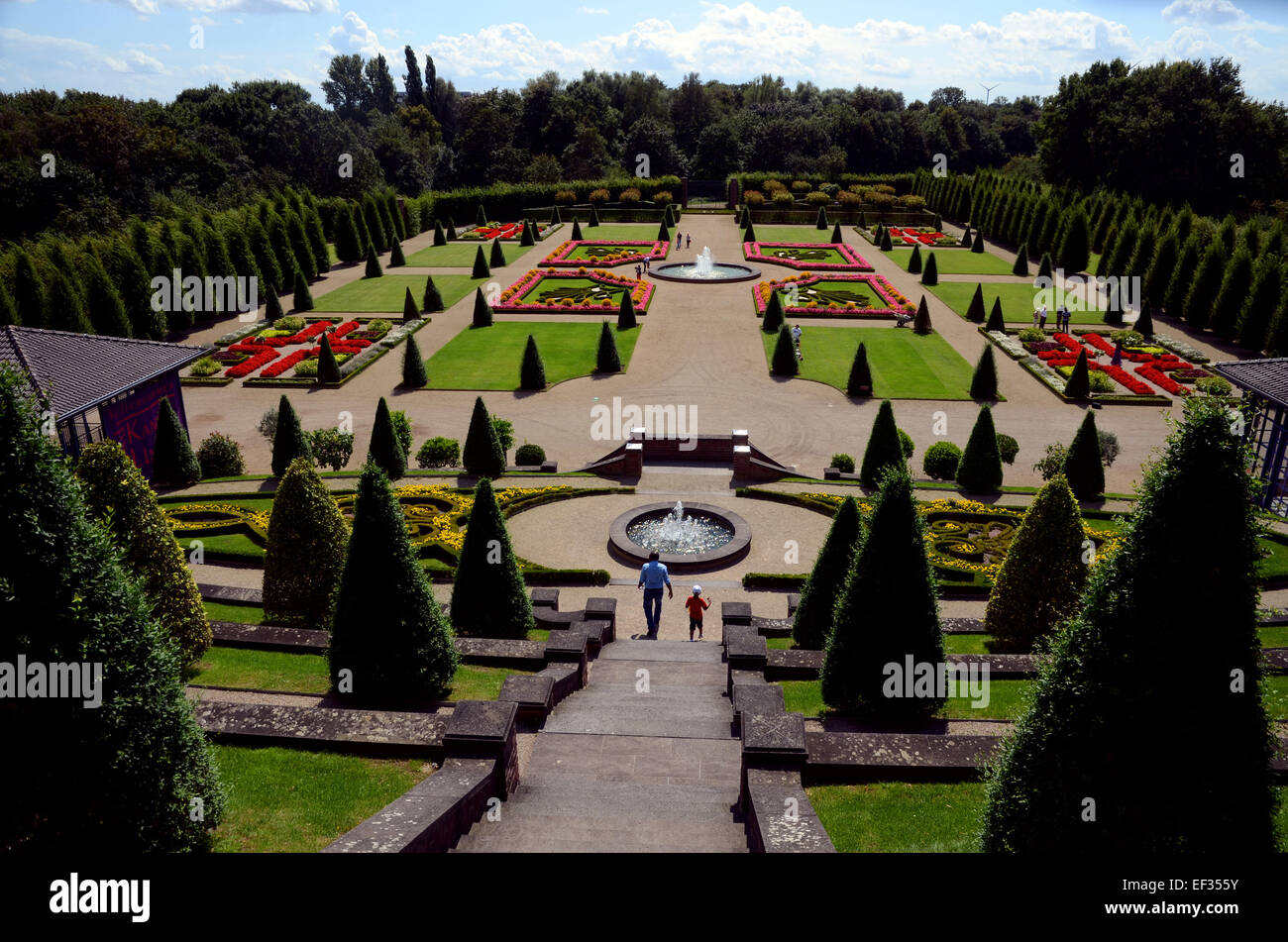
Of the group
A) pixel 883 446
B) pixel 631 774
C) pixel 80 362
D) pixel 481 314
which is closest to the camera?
pixel 631 774

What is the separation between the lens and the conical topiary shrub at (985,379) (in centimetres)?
3469

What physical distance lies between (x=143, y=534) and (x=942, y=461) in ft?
75.7

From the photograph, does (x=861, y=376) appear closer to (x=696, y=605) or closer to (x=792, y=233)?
(x=696, y=605)

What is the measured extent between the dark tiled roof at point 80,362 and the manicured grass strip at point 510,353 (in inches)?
470

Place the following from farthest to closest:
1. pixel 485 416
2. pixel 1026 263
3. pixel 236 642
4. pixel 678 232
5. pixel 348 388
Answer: pixel 678 232 → pixel 1026 263 → pixel 348 388 → pixel 485 416 → pixel 236 642

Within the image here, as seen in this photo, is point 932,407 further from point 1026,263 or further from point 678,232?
point 678,232

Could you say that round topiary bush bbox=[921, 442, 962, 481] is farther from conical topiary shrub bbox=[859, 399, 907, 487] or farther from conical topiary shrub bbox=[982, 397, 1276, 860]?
conical topiary shrub bbox=[982, 397, 1276, 860]

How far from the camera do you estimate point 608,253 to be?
66.9 metres

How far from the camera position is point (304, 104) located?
95.1 m

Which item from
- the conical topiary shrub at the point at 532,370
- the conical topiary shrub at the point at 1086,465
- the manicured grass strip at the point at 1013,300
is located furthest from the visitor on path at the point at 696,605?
the manicured grass strip at the point at 1013,300

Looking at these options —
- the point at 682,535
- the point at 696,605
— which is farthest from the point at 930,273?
the point at 696,605
